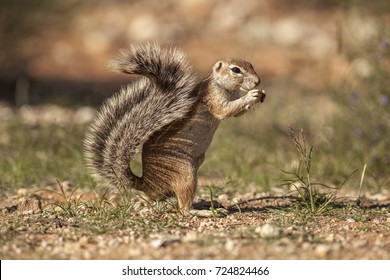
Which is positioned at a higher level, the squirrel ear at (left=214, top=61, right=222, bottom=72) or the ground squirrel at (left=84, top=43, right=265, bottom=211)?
the squirrel ear at (left=214, top=61, right=222, bottom=72)

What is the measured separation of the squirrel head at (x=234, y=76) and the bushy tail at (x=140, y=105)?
30cm

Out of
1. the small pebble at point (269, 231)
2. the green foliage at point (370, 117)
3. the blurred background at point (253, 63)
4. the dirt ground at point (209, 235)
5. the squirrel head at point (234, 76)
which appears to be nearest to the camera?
the dirt ground at point (209, 235)

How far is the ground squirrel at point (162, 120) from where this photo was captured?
5.20 meters

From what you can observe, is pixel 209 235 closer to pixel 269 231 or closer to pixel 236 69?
pixel 269 231

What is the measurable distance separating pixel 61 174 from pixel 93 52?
990 cm

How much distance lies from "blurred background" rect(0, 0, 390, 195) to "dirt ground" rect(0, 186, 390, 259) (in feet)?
4.38

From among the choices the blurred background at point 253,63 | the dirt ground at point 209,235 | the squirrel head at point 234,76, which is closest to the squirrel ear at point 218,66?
the squirrel head at point 234,76

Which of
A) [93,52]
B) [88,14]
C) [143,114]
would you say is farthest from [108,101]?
[88,14]

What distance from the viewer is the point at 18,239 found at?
4625mm

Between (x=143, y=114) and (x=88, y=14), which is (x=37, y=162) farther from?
(x=88, y=14)

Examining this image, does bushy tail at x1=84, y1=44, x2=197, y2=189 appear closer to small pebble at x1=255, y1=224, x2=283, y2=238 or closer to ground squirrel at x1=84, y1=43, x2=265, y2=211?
ground squirrel at x1=84, y1=43, x2=265, y2=211

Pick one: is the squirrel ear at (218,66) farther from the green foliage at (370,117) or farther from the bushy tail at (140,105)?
the green foliage at (370,117)

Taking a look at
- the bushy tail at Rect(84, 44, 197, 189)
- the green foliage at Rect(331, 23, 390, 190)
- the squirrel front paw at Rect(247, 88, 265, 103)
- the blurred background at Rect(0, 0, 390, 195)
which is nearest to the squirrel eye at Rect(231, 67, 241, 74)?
the squirrel front paw at Rect(247, 88, 265, 103)

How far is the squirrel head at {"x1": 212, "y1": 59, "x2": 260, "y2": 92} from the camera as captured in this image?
219 inches
